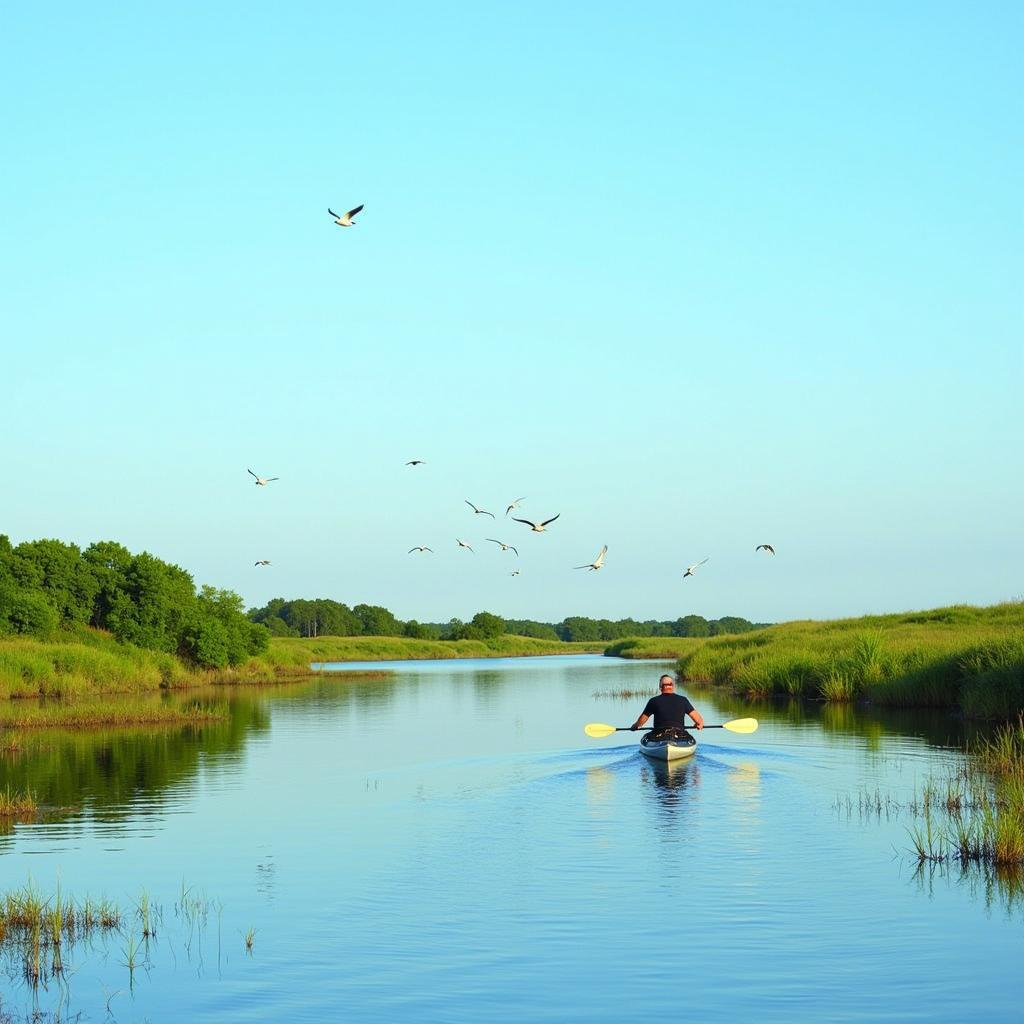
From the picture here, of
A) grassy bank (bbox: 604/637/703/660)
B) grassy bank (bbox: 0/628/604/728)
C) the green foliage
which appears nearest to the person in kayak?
grassy bank (bbox: 0/628/604/728)

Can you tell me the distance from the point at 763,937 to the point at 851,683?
37509 millimetres

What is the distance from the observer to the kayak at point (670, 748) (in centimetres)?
2992

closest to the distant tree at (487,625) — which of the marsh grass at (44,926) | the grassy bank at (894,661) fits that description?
the grassy bank at (894,661)

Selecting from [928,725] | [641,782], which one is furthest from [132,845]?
[928,725]

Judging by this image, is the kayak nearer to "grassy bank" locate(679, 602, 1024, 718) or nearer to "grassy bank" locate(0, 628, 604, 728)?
"grassy bank" locate(679, 602, 1024, 718)

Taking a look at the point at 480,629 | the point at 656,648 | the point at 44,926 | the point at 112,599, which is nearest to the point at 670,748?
the point at 44,926

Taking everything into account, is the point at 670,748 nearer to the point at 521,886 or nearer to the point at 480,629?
the point at 521,886

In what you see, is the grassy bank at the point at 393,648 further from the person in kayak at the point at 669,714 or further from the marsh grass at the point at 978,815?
the marsh grass at the point at 978,815

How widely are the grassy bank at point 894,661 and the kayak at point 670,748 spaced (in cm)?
1146

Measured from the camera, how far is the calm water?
40.9ft

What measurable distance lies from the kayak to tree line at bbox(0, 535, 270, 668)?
1923 inches

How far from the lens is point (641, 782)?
27.3 metres

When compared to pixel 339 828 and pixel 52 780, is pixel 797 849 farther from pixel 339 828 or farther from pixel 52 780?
pixel 52 780

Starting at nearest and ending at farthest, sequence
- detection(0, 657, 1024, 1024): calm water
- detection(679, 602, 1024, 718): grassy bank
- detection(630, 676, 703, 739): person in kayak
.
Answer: detection(0, 657, 1024, 1024): calm water
detection(630, 676, 703, 739): person in kayak
detection(679, 602, 1024, 718): grassy bank
